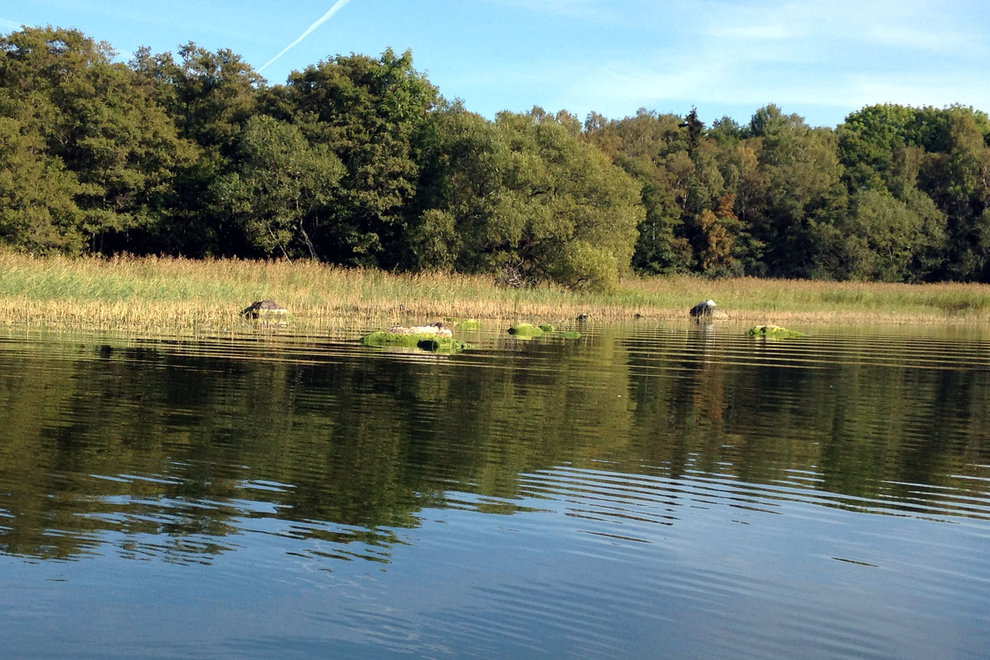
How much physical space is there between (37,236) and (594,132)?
4847 cm

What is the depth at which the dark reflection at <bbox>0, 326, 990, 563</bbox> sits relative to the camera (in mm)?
6730

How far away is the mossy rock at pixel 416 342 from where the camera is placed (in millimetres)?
21078

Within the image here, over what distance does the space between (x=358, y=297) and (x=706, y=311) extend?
47.3 ft

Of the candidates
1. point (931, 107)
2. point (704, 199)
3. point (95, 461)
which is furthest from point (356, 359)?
point (931, 107)

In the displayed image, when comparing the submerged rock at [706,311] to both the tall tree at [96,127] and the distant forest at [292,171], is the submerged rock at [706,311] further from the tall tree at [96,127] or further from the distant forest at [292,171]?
the tall tree at [96,127]

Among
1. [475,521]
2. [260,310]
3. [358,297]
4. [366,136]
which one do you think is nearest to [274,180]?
[366,136]

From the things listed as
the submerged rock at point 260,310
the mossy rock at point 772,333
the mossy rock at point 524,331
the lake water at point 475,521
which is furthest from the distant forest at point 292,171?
the lake water at point 475,521

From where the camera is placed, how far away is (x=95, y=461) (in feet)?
26.9

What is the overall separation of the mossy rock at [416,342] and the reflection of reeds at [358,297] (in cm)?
454

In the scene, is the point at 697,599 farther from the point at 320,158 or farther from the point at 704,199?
the point at 704,199

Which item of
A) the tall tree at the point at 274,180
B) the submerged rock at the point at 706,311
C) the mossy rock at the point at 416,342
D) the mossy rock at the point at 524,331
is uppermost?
the tall tree at the point at 274,180

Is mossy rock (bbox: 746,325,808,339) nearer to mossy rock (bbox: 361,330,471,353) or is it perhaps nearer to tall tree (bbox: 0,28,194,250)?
Result: mossy rock (bbox: 361,330,471,353)

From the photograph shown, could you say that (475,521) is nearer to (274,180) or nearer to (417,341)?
(417,341)

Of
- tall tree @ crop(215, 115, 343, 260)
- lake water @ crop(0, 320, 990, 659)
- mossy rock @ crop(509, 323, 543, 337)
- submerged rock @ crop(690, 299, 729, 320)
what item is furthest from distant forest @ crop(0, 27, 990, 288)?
lake water @ crop(0, 320, 990, 659)
